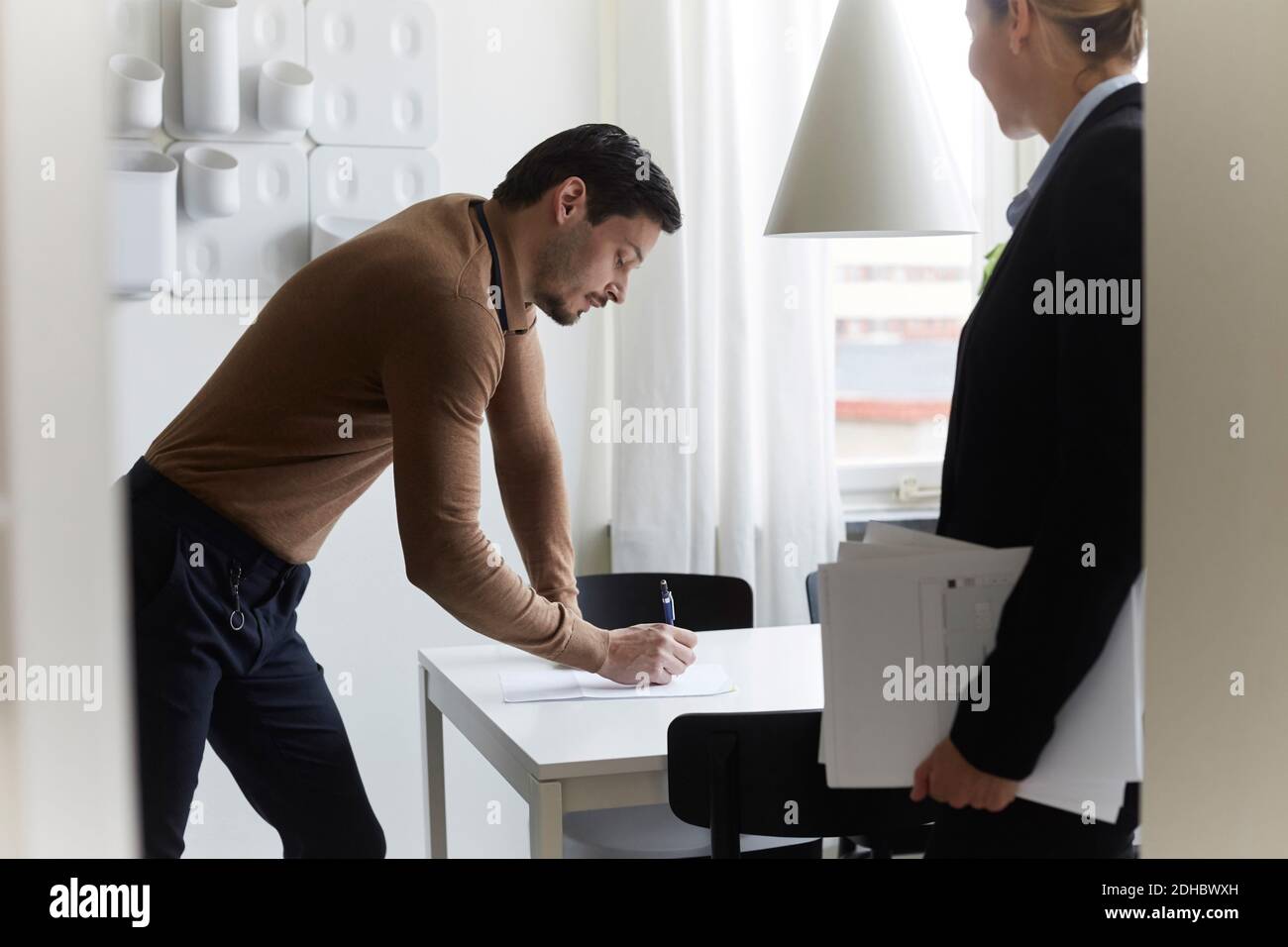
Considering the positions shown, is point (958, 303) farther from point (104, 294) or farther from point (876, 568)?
point (104, 294)

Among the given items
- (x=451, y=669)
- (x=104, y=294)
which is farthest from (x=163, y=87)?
(x=104, y=294)

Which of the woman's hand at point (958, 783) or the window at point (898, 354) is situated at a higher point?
the window at point (898, 354)

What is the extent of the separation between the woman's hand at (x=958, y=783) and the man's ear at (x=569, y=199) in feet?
2.82

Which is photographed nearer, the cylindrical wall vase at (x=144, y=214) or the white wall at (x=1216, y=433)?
the white wall at (x=1216, y=433)

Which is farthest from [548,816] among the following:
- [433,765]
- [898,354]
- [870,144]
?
[898,354]

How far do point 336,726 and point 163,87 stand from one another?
119cm

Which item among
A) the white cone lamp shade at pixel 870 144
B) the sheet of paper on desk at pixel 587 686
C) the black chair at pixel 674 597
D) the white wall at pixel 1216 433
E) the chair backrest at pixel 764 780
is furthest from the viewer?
the black chair at pixel 674 597

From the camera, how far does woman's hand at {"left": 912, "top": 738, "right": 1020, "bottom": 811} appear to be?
0.95 metres

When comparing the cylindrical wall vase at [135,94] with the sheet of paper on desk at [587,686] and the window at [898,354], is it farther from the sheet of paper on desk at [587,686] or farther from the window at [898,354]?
the window at [898,354]

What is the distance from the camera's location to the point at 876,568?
3.18 ft

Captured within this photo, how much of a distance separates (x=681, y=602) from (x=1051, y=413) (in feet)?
4.18

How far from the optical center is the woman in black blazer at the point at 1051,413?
0.89 m

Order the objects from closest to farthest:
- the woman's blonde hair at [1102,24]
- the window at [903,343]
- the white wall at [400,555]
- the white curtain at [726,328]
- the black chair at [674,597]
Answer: the woman's blonde hair at [1102,24] → the black chair at [674,597] → the white wall at [400,555] → the white curtain at [726,328] → the window at [903,343]

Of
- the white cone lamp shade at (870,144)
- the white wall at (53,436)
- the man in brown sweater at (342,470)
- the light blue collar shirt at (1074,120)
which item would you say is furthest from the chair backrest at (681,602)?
the white wall at (53,436)
